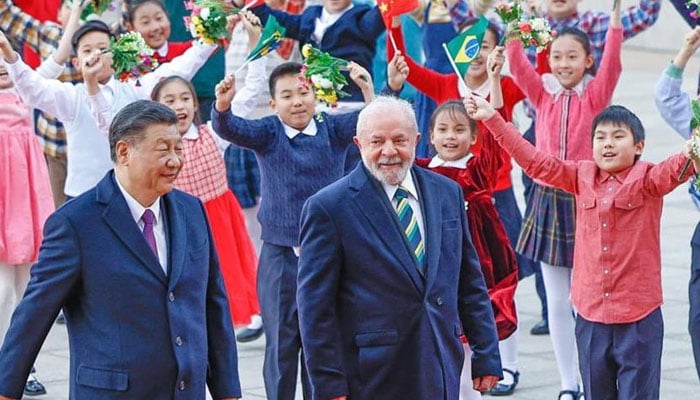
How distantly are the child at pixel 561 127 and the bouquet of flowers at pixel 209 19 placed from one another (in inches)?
62.7

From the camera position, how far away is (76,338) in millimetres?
5594

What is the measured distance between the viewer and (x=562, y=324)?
845 cm

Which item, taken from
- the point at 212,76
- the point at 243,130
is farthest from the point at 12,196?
the point at 212,76

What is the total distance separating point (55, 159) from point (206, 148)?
6.60 ft

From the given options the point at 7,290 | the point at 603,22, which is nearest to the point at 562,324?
the point at 603,22

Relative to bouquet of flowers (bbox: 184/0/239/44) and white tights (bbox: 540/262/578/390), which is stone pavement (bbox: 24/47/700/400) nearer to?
white tights (bbox: 540/262/578/390)

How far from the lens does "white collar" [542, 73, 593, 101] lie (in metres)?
8.78

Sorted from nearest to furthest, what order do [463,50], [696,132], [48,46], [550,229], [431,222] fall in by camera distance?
[431,222] → [696,132] → [463,50] → [550,229] → [48,46]

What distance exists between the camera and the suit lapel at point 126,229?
5559 millimetres

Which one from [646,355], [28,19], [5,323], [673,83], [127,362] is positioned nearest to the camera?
[127,362]

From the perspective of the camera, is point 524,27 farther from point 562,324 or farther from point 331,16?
point 331,16

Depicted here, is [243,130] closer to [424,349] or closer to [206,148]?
[206,148]

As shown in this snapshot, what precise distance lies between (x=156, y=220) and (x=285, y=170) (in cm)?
234

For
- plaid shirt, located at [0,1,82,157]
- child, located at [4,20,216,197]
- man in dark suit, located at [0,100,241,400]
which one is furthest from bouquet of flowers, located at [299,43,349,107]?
plaid shirt, located at [0,1,82,157]
